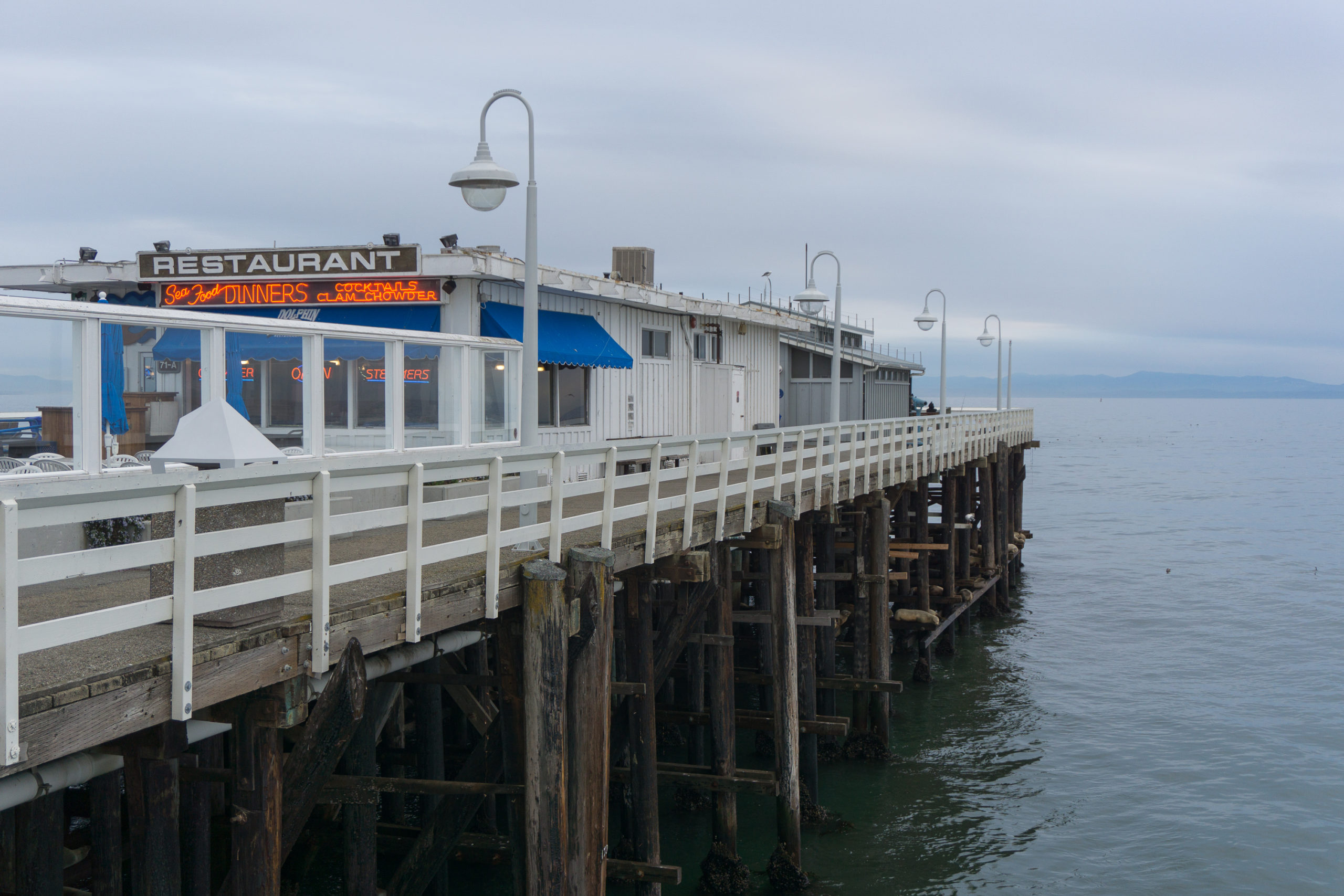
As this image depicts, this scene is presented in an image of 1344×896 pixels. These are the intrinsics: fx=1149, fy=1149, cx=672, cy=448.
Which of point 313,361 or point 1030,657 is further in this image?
point 1030,657

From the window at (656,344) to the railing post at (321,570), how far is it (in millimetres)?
14643

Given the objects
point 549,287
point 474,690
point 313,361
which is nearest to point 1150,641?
point 549,287

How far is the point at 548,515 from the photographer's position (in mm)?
Result: 11219

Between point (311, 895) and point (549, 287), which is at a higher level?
point (549, 287)

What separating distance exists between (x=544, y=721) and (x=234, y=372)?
4899 mm

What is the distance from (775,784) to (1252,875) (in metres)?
6.09

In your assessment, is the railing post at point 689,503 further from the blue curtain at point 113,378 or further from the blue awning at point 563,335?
the blue awning at point 563,335

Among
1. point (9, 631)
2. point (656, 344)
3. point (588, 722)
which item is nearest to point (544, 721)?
point (588, 722)

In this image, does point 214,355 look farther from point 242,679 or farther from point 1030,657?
point 1030,657

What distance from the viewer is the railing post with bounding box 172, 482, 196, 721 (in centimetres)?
500

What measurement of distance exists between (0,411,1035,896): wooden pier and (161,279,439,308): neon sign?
320 cm

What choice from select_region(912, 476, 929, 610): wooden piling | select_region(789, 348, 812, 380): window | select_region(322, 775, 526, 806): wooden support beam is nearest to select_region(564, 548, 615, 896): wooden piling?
select_region(322, 775, 526, 806): wooden support beam

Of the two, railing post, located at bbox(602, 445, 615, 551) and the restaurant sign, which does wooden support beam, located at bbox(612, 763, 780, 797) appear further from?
the restaurant sign

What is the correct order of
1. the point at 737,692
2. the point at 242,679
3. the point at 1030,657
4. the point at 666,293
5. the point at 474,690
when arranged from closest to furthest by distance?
the point at 242,679
the point at 474,690
the point at 737,692
the point at 666,293
the point at 1030,657
